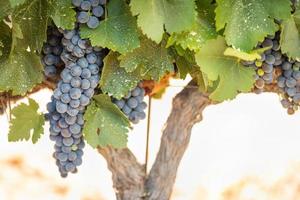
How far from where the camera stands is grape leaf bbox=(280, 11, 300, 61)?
40.4 inches

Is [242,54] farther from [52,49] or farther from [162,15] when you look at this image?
[52,49]

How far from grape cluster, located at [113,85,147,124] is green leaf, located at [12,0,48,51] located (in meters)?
0.18

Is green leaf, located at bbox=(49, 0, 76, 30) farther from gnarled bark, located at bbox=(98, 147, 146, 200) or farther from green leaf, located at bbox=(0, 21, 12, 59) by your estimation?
gnarled bark, located at bbox=(98, 147, 146, 200)

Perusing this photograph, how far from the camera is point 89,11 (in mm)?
1005

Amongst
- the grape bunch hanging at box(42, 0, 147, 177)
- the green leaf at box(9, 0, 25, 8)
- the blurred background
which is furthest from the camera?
the blurred background

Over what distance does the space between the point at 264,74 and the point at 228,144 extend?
1341 mm

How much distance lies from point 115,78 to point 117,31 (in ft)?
0.29

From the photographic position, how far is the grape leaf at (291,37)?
103cm

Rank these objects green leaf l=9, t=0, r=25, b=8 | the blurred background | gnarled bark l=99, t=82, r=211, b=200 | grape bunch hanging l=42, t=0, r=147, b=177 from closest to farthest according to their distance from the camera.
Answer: green leaf l=9, t=0, r=25, b=8 < grape bunch hanging l=42, t=0, r=147, b=177 < gnarled bark l=99, t=82, r=211, b=200 < the blurred background

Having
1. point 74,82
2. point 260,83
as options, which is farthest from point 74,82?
point 260,83

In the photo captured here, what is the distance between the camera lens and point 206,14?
1.00m

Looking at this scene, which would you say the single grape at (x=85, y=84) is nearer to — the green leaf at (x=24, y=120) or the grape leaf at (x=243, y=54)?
the green leaf at (x=24, y=120)

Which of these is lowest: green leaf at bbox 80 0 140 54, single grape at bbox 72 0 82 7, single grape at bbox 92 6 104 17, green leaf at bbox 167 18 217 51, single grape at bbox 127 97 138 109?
single grape at bbox 127 97 138 109

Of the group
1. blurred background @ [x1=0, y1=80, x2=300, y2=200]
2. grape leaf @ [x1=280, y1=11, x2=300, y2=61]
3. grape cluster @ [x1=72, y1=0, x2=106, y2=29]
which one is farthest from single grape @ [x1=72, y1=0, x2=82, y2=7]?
blurred background @ [x1=0, y1=80, x2=300, y2=200]
